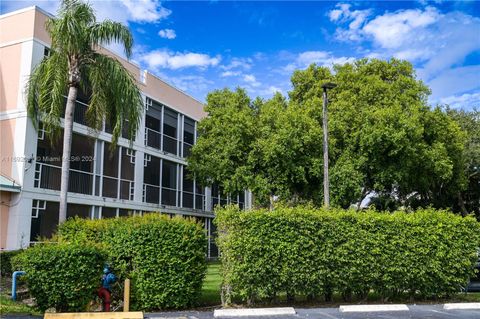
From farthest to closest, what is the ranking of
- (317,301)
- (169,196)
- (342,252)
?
(169,196)
(317,301)
(342,252)

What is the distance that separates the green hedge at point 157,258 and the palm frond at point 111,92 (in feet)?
15.7

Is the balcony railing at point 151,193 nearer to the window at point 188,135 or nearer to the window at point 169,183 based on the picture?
the window at point 169,183

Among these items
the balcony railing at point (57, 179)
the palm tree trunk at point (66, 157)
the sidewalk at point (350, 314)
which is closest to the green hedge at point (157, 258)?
the sidewalk at point (350, 314)

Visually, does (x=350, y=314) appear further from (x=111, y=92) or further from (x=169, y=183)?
(x=169, y=183)

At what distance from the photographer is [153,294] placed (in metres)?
10.0

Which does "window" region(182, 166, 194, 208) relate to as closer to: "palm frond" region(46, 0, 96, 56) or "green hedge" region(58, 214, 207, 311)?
"palm frond" region(46, 0, 96, 56)

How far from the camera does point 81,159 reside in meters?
19.2

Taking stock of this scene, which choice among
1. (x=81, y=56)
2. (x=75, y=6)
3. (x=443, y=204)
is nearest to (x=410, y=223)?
(x=81, y=56)

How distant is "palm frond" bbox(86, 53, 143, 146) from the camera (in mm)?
14070

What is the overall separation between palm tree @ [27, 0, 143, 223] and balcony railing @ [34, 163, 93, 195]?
285cm

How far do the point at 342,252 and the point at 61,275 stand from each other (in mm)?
6322

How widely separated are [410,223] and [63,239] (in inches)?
342

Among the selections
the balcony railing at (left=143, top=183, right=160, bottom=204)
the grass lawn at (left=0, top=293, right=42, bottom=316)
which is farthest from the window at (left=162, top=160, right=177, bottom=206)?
the grass lawn at (left=0, top=293, right=42, bottom=316)

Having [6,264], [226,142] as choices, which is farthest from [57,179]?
[226,142]
